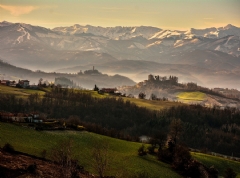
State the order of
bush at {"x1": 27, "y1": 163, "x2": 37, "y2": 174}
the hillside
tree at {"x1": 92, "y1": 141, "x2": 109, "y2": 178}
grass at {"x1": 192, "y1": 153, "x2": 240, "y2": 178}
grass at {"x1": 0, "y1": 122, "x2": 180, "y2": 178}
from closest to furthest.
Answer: bush at {"x1": 27, "y1": 163, "x2": 37, "y2": 174} → tree at {"x1": 92, "y1": 141, "x2": 109, "y2": 178} → the hillside → grass at {"x1": 0, "y1": 122, "x2": 180, "y2": 178} → grass at {"x1": 192, "y1": 153, "x2": 240, "y2": 178}

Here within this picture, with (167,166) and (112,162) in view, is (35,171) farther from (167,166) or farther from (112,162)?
(167,166)

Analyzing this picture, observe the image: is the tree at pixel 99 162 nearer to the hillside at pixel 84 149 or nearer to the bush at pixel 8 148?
the hillside at pixel 84 149

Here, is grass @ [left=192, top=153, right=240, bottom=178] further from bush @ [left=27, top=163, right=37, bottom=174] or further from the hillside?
bush @ [left=27, top=163, right=37, bottom=174]

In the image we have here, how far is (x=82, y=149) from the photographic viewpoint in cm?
7412

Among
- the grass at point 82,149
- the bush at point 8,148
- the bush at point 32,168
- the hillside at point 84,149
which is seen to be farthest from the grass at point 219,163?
the bush at point 32,168

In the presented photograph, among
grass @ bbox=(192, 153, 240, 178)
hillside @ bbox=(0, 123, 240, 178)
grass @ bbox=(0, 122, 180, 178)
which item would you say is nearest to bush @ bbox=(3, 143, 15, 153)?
grass @ bbox=(0, 122, 180, 178)

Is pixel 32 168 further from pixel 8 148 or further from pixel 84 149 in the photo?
pixel 84 149

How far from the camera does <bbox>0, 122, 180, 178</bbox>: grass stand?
6519 cm

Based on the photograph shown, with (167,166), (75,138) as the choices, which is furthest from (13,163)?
(167,166)

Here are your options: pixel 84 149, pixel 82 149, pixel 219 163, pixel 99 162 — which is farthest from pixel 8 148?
pixel 219 163

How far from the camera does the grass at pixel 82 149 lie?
6519 centimetres

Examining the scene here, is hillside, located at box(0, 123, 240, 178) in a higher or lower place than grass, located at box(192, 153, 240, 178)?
higher

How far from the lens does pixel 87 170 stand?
60.9 metres

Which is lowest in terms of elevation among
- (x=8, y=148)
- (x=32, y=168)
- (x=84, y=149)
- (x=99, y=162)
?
(x=84, y=149)
